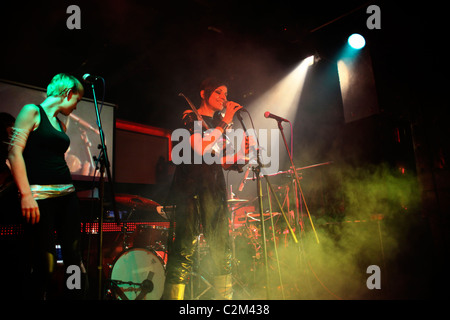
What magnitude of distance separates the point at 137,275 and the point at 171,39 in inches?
138

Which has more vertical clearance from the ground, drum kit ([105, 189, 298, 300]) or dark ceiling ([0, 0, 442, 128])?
dark ceiling ([0, 0, 442, 128])

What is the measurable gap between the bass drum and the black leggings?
112 centimetres

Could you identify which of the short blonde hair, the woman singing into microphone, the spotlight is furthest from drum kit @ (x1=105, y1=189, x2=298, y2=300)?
the spotlight

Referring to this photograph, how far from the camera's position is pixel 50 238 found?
1.83m

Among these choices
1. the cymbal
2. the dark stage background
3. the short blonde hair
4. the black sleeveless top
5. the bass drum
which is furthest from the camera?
the cymbal

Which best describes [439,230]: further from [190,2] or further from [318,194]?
[190,2]

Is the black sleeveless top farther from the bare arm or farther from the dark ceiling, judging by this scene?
the dark ceiling

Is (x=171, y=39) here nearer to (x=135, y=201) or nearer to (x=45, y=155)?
(x=135, y=201)

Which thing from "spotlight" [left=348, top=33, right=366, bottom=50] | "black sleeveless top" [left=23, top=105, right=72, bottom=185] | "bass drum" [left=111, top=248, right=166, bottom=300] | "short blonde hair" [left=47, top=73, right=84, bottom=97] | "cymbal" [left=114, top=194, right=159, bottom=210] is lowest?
"bass drum" [left=111, top=248, right=166, bottom=300]

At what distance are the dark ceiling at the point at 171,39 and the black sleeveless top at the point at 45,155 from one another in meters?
2.64

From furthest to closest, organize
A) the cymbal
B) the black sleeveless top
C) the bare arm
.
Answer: the cymbal < the black sleeveless top < the bare arm

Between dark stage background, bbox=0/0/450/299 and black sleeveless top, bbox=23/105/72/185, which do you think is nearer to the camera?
black sleeveless top, bbox=23/105/72/185

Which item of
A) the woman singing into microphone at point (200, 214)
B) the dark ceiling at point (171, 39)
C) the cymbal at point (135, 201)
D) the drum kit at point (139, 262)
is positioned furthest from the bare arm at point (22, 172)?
the dark ceiling at point (171, 39)

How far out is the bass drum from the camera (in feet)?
9.82
